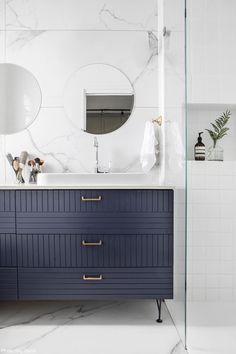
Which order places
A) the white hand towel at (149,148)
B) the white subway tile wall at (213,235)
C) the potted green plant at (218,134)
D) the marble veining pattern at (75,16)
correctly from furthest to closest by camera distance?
the marble veining pattern at (75,16)
the white hand towel at (149,148)
the potted green plant at (218,134)
the white subway tile wall at (213,235)

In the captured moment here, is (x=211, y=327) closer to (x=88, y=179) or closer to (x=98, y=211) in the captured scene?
(x=98, y=211)

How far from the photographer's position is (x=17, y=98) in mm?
2342

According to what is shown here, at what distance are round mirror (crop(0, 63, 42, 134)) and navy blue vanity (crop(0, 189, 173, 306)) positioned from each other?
2.58ft

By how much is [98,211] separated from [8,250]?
0.57 metres

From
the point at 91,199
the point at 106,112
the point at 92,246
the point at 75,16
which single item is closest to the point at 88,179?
the point at 91,199

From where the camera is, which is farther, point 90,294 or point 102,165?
point 102,165

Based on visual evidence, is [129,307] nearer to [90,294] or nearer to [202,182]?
[90,294]

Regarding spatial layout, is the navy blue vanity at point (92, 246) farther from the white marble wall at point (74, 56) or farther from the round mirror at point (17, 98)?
the round mirror at point (17, 98)

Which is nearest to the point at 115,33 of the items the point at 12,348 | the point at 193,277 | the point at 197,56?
the point at 197,56

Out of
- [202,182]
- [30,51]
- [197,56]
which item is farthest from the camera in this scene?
[30,51]

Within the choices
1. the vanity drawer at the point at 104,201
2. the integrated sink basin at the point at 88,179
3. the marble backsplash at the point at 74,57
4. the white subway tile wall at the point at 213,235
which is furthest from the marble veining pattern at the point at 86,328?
the marble backsplash at the point at 74,57

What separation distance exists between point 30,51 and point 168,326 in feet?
6.98

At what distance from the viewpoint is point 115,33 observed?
7.68ft

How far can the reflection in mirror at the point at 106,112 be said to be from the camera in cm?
234
